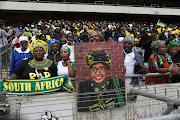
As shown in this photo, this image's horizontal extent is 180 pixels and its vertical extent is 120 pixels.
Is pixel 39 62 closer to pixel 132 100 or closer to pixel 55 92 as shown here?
pixel 55 92

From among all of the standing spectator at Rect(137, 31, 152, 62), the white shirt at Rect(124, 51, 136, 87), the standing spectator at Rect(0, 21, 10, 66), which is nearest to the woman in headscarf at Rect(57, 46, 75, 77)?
the white shirt at Rect(124, 51, 136, 87)

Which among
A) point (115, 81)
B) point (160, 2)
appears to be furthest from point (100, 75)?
point (160, 2)

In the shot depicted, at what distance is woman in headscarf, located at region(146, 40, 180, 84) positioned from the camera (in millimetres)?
3656

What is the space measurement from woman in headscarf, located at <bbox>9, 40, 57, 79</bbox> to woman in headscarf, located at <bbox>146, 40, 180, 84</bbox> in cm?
190

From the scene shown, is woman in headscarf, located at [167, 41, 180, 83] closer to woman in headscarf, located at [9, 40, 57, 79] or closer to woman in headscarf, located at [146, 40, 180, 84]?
woman in headscarf, located at [146, 40, 180, 84]

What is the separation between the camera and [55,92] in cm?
278

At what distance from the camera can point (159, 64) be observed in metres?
3.83

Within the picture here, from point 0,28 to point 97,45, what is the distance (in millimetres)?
6490

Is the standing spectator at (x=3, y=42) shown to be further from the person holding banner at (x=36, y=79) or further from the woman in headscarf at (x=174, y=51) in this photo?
the woman in headscarf at (x=174, y=51)

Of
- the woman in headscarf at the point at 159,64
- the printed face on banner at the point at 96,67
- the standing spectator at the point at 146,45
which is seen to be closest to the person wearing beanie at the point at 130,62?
the woman in headscarf at the point at 159,64

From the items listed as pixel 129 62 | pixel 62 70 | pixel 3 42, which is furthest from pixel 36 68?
pixel 3 42

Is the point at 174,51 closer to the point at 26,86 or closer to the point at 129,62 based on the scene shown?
the point at 129,62

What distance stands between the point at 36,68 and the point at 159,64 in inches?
92.3

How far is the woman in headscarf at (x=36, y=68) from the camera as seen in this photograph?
2.95m
